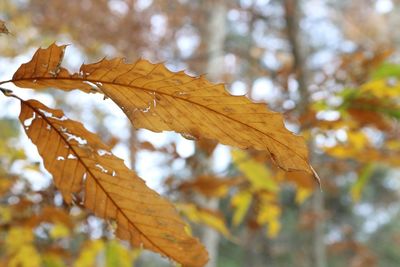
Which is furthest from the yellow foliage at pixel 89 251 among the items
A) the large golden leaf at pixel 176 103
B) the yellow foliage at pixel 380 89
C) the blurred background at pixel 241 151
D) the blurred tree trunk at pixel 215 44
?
the blurred tree trunk at pixel 215 44

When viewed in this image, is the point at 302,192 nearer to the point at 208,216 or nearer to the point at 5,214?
the point at 208,216

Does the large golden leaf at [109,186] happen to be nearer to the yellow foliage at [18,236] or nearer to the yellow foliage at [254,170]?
the yellow foliage at [18,236]

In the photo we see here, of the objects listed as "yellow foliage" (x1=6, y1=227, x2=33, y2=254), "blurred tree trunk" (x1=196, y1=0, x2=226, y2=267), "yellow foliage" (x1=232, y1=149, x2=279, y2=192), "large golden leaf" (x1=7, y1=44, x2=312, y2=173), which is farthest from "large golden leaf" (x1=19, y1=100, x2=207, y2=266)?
"blurred tree trunk" (x1=196, y1=0, x2=226, y2=267)

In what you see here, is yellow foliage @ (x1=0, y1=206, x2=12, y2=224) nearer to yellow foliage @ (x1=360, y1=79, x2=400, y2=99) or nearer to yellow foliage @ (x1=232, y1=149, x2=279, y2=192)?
yellow foliage @ (x1=232, y1=149, x2=279, y2=192)

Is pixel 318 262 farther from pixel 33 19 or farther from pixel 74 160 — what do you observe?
pixel 33 19

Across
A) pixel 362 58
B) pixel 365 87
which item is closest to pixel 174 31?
pixel 362 58
